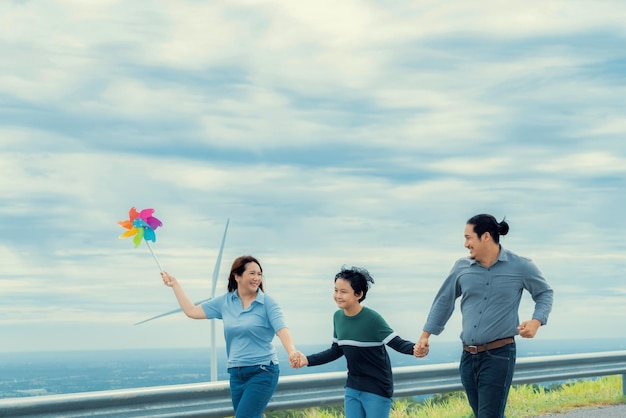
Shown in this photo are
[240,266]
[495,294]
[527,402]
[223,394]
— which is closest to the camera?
[495,294]

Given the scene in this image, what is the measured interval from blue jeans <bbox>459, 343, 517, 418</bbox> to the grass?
131 inches

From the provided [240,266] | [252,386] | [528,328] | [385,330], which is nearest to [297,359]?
[252,386]

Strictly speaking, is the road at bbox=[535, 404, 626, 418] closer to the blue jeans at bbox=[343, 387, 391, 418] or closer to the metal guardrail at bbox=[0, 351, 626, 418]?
the metal guardrail at bbox=[0, 351, 626, 418]

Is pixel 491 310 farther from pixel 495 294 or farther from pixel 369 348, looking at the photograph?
pixel 369 348

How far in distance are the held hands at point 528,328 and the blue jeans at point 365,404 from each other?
1.05 meters

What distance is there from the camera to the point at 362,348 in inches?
294

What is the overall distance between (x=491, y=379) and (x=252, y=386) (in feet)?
5.58

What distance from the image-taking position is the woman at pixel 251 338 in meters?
7.63

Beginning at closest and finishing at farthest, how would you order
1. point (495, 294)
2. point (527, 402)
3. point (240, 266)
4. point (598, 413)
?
point (495, 294) → point (240, 266) → point (598, 413) → point (527, 402)

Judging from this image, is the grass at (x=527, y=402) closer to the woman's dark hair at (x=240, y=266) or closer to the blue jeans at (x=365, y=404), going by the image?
the woman's dark hair at (x=240, y=266)

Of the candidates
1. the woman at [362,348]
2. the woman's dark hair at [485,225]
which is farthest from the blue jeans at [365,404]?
the woman's dark hair at [485,225]

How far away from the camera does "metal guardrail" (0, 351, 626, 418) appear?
766cm

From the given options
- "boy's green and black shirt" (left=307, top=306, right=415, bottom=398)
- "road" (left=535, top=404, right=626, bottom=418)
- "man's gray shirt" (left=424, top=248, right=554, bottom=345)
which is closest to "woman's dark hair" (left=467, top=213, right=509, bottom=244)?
"man's gray shirt" (left=424, top=248, right=554, bottom=345)

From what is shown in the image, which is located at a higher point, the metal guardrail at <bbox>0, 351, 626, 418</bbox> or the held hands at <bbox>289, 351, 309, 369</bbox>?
the held hands at <bbox>289, 351, 309, 369</bbox>
